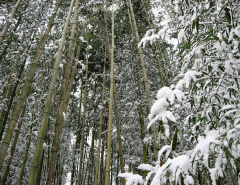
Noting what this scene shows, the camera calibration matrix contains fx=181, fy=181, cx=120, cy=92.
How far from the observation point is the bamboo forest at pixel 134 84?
40.6 inches

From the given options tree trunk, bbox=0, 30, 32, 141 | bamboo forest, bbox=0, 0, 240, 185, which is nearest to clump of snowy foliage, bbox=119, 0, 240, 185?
bamboo forest, bbox=0, 0, 240, 185

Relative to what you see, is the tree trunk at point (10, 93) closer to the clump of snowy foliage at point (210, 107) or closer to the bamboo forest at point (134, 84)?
the bamboo forest at point (134, 84)

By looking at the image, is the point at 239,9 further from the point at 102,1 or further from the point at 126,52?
the point at 126,52

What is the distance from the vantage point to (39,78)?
170 inches

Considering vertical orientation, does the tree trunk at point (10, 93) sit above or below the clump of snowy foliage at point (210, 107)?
above

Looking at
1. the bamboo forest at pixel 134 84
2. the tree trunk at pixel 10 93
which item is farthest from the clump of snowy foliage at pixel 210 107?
the tree trunk at pixel 10 93

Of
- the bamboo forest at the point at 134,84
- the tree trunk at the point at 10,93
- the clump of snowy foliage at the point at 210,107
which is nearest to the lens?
the clump of snowy foliage at the point at 210,107

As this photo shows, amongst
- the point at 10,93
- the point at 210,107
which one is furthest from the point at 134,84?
the point at 210,107

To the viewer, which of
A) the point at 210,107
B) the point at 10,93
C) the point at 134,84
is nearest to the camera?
the point at 210,107

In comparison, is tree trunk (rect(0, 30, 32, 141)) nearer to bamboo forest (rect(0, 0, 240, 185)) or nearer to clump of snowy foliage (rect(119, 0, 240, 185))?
bamboo forest (rect(0, 0, 240, 185))

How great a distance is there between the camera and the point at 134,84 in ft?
18.3

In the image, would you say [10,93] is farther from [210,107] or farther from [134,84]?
[210,107]

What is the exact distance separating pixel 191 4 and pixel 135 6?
164 inches

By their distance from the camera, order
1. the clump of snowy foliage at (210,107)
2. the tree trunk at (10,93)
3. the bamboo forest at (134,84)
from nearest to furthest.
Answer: the clump of snowy foliage at (210,107), the bamboo forest at (134,84), the tree trunk at (10,93)
